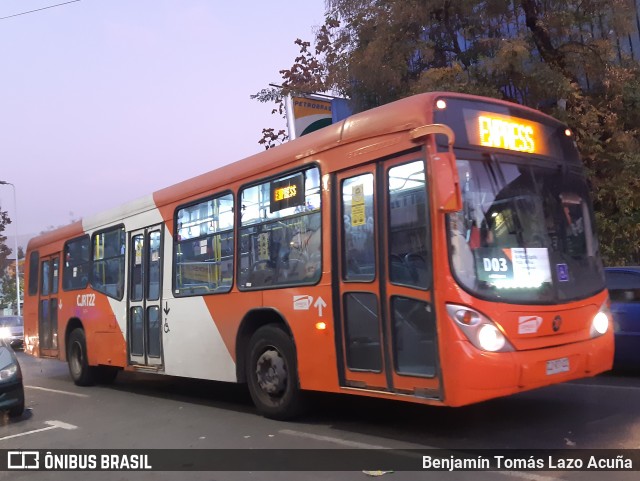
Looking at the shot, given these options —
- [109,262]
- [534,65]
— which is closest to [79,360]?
[109,262]

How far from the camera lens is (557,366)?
17.3 feet

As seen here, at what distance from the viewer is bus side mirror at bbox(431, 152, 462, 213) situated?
4.88 metres

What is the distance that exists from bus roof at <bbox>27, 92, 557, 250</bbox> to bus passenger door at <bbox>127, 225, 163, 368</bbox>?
1.76ft

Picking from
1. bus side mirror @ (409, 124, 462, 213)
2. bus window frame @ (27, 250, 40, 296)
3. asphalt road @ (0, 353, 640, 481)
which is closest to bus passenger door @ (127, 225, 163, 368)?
asphalt road @ (0, 353, 640, 481)

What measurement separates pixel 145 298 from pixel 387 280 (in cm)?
511

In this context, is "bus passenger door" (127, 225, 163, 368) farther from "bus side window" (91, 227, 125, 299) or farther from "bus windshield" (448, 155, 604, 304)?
"bus windshield" (448, 155, 604, 304)

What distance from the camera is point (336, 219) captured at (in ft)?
20.1

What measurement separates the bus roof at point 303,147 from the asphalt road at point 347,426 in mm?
2915

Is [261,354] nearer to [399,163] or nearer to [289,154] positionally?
[289,154]

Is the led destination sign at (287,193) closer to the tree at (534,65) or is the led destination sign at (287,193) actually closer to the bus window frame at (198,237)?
the bus window frame at (198,237)

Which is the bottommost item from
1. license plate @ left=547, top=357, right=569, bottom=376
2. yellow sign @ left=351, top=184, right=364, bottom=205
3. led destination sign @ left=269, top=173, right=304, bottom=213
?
license plate @ left=547, top=357, right=569, bottom=376

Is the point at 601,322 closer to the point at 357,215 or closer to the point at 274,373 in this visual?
the point at 357,215

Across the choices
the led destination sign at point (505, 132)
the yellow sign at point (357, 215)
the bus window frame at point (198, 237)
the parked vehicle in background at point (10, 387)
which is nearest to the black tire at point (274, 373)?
the bus window frame at point (198, 237)

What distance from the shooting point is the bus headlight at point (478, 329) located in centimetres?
493
